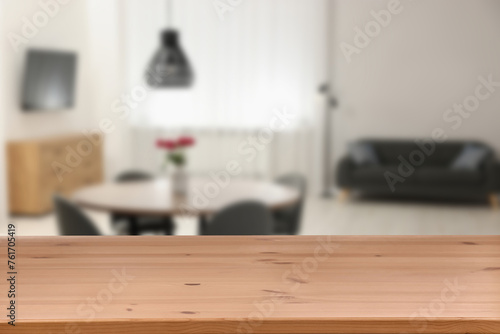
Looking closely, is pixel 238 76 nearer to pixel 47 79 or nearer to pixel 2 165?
pixel 47 79

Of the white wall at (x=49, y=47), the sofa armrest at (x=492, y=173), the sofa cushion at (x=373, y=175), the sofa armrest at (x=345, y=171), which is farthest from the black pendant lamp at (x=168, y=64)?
the sofa armrest at (x=492, y=173)

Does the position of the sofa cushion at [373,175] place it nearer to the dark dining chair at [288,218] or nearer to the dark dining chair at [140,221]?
the dark dining chair at [288,218]

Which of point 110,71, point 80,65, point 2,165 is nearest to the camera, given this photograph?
point 2,165

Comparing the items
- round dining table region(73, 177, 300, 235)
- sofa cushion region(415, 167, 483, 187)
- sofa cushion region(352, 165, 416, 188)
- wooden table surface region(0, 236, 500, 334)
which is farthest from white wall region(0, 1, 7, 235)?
sofa cushion region(415, 167, 483, 187)

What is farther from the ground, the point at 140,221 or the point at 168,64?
the point at 168,64

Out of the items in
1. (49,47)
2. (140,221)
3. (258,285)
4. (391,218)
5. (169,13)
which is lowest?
(391,218)

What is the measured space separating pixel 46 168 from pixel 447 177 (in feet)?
5.22

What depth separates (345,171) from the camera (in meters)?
2.47

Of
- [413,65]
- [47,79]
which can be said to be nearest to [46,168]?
[47,79]

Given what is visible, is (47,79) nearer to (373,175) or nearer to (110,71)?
(110,71)

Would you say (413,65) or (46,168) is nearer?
(46,168)

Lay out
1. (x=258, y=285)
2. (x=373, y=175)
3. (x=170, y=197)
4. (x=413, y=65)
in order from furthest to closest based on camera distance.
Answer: (x=373, y=175)
(x=413, y=65)
(x=170, y=197)
(x=258, y=285)

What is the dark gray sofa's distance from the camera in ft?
8.27

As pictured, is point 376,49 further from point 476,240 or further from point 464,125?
point 476,240
